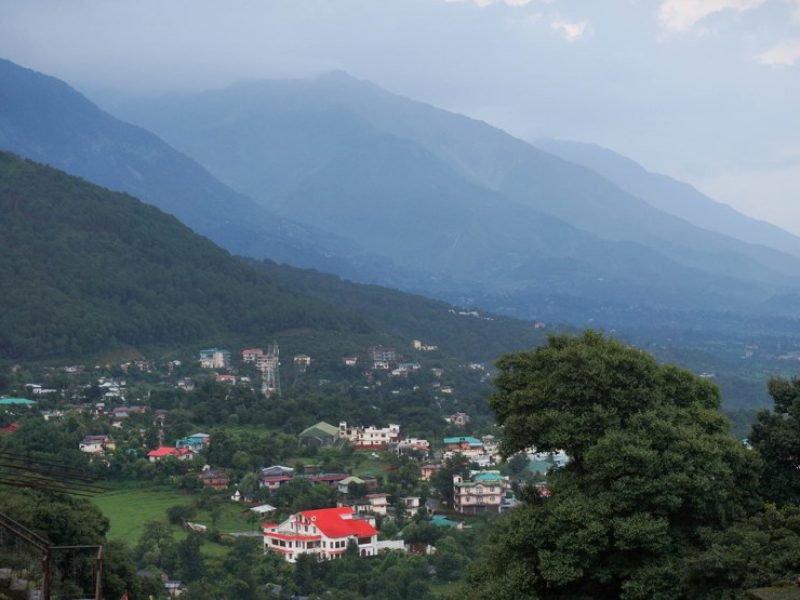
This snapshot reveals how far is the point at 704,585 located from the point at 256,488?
22994 mm

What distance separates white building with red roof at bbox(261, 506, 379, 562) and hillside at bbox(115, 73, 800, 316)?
418ft

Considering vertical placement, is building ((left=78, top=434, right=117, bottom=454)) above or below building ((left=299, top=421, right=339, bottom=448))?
A: below

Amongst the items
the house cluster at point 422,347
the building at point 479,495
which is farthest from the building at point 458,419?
the house cluster at point 422,347

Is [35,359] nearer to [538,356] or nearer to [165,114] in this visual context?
[538,356]

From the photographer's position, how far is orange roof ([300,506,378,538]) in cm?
2684

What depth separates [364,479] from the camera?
34.4 meters

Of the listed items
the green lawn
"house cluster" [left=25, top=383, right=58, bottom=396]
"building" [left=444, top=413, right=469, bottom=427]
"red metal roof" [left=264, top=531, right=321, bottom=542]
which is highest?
"building" [left=444, top=413, right=469, bottom=427]

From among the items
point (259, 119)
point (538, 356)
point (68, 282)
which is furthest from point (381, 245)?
point (538, 356)

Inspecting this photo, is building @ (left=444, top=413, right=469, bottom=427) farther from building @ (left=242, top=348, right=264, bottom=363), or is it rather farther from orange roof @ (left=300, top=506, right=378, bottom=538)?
orange roof @ (left=300, top=506, right=378, bottom=538)

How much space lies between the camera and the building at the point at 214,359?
59.3 metres

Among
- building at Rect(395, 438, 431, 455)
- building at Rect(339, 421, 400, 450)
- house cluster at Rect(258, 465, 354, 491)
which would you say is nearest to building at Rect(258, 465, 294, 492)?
house cluster at Rect(258, 465, 354, 491)

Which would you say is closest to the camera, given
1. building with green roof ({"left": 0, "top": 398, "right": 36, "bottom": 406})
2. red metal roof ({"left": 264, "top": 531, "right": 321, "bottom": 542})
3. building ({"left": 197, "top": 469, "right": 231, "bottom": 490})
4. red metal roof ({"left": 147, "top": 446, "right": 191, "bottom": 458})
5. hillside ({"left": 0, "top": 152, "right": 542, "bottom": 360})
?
red metal roof ({"left": 264, "top": 531, "right": 321, "bottom": 542})

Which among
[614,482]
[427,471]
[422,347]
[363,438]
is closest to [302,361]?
[422,347]

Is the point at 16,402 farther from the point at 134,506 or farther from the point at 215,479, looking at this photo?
the point at 134,506
